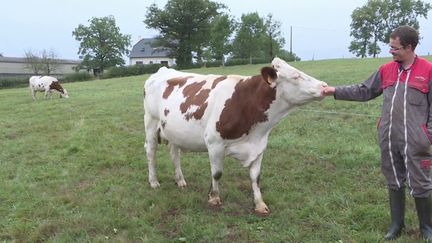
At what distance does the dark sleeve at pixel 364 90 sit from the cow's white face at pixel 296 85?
247 millimetres

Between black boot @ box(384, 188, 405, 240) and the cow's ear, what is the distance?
5.72ft

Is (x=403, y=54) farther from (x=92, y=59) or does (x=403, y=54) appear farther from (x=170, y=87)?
(x=92, y=59)

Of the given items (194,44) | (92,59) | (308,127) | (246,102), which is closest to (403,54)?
(246,102)

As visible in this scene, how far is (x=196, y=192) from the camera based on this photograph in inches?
259

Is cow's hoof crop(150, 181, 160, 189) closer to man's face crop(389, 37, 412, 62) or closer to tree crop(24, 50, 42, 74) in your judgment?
man's face crop(389, 37, 412, 62)

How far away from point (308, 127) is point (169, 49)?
184 ft

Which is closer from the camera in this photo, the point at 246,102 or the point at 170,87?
the point at 246,102

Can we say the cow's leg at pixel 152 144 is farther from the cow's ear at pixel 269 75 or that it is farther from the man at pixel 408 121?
the man at pixel 408 121

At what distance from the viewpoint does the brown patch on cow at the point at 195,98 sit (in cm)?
594

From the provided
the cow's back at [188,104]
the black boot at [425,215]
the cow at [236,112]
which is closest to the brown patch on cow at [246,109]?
the cow at [236,112]

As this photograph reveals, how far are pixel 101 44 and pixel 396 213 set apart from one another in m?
84.7

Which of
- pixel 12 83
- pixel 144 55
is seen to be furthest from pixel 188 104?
pixel 144 55

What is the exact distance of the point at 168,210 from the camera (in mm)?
5945

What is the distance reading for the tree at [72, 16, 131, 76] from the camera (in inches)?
3280
